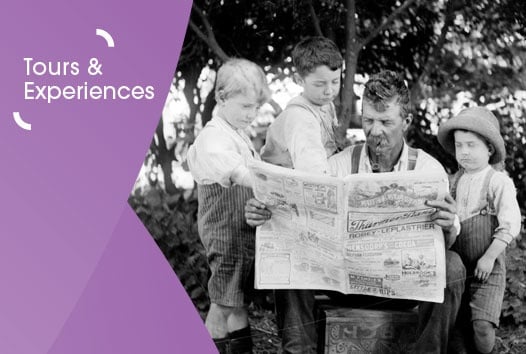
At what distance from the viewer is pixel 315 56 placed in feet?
12.1

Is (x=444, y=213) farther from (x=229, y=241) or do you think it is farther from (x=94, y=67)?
(x=94, y=67)

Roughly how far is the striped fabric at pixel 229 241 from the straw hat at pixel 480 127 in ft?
2.86

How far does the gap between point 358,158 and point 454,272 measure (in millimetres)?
623

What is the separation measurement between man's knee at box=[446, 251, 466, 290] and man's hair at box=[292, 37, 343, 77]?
95 centimetres

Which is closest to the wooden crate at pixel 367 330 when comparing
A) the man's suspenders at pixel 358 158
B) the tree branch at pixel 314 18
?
the man's suspenders at pixel 358 158

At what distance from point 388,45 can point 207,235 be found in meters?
2.53

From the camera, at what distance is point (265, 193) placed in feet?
10.9

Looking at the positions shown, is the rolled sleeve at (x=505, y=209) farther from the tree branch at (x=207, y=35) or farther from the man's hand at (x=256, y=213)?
the tree branch at (x=207, y=35)

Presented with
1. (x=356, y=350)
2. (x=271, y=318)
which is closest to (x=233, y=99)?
(x=356, y=350)

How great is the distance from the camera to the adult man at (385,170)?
3.34 metres

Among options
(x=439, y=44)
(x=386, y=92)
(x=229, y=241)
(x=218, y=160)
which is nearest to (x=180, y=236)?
(x=229, y=241)

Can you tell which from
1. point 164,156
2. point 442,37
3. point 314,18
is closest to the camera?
point 314,18

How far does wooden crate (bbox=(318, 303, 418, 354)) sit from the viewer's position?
353 centimetres

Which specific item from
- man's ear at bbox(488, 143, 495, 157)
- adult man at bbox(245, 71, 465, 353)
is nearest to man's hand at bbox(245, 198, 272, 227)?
adult man at bbox(245, 71, 465, 353)
